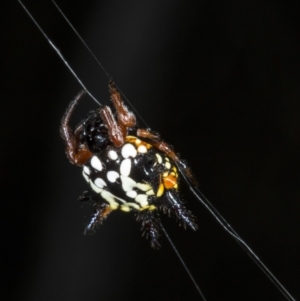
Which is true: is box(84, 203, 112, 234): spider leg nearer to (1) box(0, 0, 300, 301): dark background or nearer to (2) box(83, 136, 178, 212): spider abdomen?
(2) box(83, 136, 178, 212): spider abdomen

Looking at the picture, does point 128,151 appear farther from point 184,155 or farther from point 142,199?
point 184,155

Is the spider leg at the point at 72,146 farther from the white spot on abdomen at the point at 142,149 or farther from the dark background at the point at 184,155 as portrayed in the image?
the dark background at the point at 184,155

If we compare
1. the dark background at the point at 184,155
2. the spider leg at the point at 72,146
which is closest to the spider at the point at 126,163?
the spider leg at the point at 72,146

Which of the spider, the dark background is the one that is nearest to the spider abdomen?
the spider

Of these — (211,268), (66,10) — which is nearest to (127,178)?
(211,268)

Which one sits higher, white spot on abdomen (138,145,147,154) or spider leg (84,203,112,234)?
spider leg (84,203,112,234)

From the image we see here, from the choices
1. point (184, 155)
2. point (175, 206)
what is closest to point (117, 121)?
point (175, 206)

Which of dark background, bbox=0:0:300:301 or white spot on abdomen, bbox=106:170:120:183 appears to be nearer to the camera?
white spot on abdomen, bbox=106:170:120:183
